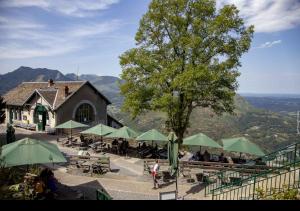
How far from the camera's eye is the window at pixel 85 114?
38875mm

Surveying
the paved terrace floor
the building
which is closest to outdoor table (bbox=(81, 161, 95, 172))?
the paved terrace floor

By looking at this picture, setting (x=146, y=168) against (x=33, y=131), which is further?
(x=33, y=131)

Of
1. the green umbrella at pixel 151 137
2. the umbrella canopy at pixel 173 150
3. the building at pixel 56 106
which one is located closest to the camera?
the umbrella canopy at pixel 173 150

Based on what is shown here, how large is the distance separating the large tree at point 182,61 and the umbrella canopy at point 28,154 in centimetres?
1188

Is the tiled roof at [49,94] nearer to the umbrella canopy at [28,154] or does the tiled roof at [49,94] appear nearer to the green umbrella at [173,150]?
the umbrella canopy at [28,154]

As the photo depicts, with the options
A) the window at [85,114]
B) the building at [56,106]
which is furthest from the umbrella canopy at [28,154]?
the window at [85,114]

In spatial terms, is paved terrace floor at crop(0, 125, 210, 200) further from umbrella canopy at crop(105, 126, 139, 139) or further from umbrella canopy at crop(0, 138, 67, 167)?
umbrella canopy at crop(0, 138, 67, 167)

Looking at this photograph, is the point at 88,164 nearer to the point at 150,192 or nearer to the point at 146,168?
the point at 146,168

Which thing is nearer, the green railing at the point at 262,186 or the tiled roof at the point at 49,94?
the green railing at the point at 262,186

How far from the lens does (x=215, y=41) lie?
24.9 m

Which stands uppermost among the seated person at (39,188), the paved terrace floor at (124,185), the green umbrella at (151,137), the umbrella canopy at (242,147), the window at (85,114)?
the window at (85,114)

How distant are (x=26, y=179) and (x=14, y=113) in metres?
32.3
